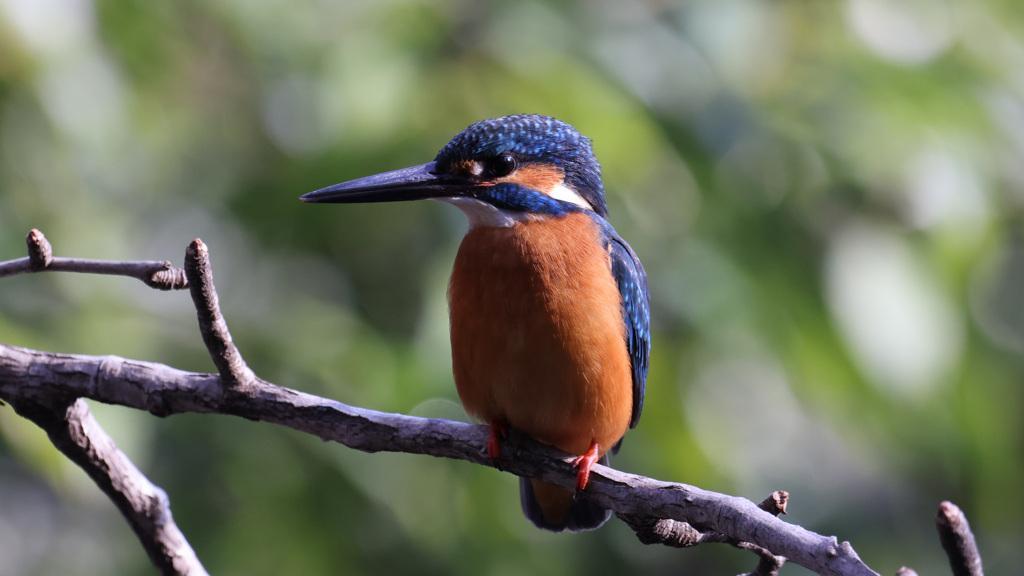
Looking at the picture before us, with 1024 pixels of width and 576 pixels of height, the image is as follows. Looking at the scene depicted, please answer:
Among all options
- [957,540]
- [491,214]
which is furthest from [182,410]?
[957,540]

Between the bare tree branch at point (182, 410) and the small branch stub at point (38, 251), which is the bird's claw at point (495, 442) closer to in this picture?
the bare tree branch at point (182, 410)

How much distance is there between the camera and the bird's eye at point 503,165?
2.42m

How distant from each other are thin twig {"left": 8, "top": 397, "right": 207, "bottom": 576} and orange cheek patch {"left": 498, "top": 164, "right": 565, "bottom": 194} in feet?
3.78

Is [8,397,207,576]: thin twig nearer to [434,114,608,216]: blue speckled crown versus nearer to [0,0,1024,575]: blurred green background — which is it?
[0,0,1024,575]: blurred green background

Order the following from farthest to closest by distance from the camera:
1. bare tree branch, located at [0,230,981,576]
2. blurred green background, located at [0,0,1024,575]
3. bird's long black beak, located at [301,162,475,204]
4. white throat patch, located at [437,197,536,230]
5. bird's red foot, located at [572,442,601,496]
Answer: blurred green background, located at [0,0,1024,575], white throat patch, located at [437,197,536,230], bird's long black beak, located at [301,162,475,204], bird's red foot, located at [572,442,601,496], bare tree branch, located at [0,230,981,576]

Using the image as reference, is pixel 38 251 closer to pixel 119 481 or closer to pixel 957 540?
pixel 119 481

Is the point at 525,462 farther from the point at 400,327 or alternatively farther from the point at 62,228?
the point at 62,228

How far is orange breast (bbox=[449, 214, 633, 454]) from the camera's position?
2.27m

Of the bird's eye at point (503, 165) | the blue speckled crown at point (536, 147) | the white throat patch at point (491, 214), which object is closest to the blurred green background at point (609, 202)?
the blue speckled crown at point (536, 147)

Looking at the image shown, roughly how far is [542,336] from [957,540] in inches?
50.5

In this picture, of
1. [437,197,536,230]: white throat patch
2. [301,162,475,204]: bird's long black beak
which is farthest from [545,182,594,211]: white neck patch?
[301,162,475,204]: bird's long black beak

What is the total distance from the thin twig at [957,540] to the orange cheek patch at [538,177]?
1569mm

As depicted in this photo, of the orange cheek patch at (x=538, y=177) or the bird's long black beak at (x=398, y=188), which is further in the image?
the orange cheek patch at (x=538, y=177)

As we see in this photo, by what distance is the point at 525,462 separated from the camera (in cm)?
217
